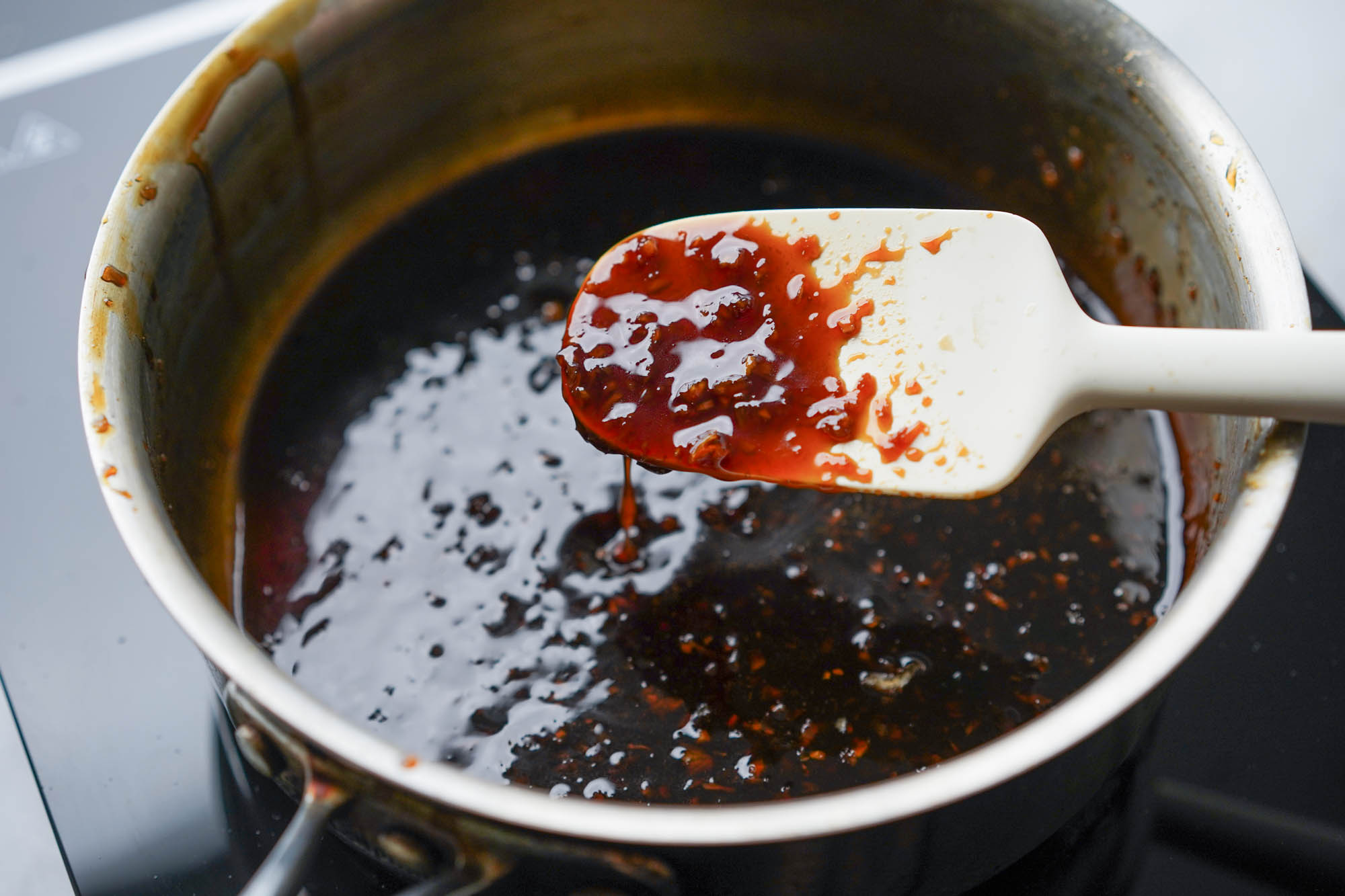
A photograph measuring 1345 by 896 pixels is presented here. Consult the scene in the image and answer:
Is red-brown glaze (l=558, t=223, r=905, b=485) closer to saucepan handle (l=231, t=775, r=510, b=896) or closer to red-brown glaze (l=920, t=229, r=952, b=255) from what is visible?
red-brown glaze (l=920, t=229, r=952, b=255)

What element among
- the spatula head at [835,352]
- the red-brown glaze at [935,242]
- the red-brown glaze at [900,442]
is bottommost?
the red-brown glaze at [900,442]

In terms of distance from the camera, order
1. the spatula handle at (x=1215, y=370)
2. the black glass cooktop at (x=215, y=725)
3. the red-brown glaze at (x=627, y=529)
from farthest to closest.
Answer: the red-brown glaze at (x=627, y=529) < the black glass cooktop at (x=215, y=725) < the spatula handle at (x=1215, y=370)

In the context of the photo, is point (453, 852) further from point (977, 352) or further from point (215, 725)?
point (977, 352)

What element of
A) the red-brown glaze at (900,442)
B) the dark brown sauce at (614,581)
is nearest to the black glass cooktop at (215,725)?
the dark brown sauce at (614,581)

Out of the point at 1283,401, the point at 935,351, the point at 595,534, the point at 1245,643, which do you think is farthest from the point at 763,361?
the point at 1245,643

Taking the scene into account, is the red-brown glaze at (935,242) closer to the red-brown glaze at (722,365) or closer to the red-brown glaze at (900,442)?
the red-brown glaze at (722,365)

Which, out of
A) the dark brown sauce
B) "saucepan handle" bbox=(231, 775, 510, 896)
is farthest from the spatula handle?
"saucepan handle" bbox=(231, 775, 510, 896)

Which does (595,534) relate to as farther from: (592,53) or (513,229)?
(592,53)

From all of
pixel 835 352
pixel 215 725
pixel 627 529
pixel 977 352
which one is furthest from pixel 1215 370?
pixel 215 725
